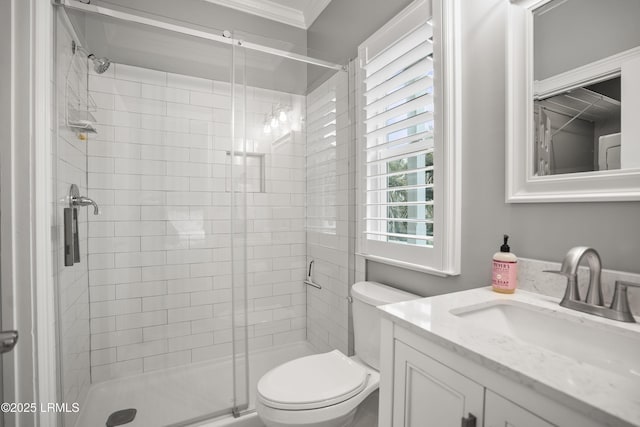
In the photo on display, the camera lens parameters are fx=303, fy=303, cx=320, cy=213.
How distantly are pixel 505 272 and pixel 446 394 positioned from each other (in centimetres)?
50

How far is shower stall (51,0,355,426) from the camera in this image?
6.10 ft

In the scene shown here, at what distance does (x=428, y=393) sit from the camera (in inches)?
29.5

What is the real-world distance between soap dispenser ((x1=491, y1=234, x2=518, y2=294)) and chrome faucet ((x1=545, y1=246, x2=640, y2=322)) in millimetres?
151

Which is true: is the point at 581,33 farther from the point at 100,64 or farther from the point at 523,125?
the point at 100,64

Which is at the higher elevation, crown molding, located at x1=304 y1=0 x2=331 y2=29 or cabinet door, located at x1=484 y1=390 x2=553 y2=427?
crown molding, located at x1=304 y1=0 x2=331 y2=29

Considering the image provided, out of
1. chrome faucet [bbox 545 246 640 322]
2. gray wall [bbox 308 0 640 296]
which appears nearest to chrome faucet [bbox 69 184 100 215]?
gray wall [bbox 308 0 640 296]

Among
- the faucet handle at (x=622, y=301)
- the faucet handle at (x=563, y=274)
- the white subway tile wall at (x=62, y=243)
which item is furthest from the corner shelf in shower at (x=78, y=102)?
the faucet handle at (x=622, y=301)

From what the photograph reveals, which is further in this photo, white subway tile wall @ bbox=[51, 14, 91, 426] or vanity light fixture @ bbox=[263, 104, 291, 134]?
vanity light fixture @ bbox=[263, 104, 291, 134]

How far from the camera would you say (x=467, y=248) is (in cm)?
124

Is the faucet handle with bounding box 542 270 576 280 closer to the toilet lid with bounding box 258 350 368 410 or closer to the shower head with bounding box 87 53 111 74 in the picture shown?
the toilet lid with bounding box 258 350 368 410

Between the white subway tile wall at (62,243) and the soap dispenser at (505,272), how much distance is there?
170 centimetres

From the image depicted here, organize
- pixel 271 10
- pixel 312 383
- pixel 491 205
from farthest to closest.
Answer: pixel 271 10 < pixel 312 383 < pixel 491 205

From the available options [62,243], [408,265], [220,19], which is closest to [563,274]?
[408,265]

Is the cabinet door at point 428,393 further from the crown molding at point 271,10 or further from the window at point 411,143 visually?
the crown molding at point 271,10
